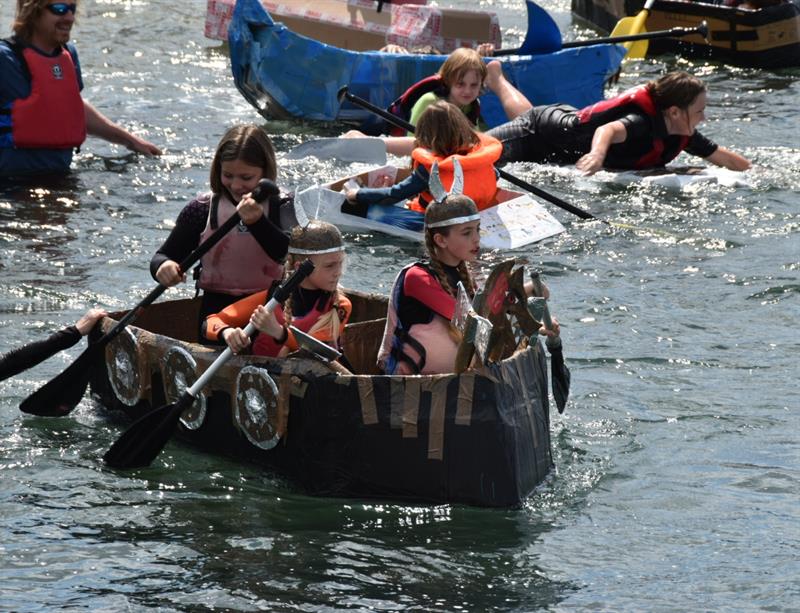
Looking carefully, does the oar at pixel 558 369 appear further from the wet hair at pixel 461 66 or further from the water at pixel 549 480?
the wet hair at pixel 461 66

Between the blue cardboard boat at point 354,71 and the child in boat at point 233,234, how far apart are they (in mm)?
6428

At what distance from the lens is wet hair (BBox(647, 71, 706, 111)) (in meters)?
10.2

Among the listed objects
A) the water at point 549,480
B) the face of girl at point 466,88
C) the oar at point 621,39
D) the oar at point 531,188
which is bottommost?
the water at point 549,480

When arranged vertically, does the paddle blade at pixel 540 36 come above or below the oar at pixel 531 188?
above

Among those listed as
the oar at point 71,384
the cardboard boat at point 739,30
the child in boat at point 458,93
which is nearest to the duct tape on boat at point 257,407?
the oar at point 71,384

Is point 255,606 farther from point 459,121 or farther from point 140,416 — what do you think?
point 459,121

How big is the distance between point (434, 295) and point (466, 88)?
4.80 m

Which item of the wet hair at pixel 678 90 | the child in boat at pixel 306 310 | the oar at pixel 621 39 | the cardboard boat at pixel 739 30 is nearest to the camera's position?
the child in boat at pixel 306 310

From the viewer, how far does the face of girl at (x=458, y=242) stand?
534 cm

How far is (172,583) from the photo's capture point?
4.73 meters

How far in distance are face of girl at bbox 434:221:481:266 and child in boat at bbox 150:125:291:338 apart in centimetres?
80

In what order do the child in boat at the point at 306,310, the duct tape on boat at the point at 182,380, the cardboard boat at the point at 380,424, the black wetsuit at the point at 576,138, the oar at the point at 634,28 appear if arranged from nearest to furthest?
the cardboard boat at the point at 380,424, the child in boat at the point at 306,310, the duct tape on boat at the point at 182,380, the black wetsuit at the point at 576,138, the oar at the point at 634,28

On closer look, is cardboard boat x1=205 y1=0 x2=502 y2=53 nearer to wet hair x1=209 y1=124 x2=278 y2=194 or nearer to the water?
the water

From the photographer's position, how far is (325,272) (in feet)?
17.9
